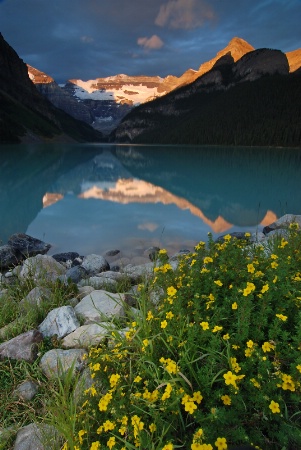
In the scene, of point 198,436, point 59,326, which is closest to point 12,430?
point 59,326

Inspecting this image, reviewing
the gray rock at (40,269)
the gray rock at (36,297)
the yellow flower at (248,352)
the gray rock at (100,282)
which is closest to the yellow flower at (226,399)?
the yellow flower at (248,352)

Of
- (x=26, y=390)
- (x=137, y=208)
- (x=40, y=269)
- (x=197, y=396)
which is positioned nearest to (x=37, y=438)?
(x=26, y=390)

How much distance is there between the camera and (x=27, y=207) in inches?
810

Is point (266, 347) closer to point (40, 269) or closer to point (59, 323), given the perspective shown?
point (59, 323)

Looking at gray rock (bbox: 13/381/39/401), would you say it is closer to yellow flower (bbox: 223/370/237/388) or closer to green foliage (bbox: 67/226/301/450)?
green foliage (bbox: 67/226/301/450)

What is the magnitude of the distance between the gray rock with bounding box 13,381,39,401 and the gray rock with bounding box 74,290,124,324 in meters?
1.33

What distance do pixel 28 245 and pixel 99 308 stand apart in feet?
25.3

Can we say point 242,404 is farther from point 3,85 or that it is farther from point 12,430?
point 3,85

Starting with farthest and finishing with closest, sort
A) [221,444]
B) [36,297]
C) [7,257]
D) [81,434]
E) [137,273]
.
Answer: [7,257] < [137,273] < [36,297] < [81,434] < [221,444]

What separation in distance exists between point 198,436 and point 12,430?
2.40 m

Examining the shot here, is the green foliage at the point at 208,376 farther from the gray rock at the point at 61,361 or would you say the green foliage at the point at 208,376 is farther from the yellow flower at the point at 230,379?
the gray rock at the point at 61,361

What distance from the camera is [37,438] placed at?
3434mm

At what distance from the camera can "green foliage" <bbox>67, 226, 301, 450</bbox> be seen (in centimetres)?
265

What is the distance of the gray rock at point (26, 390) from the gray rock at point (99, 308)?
1331 mm
